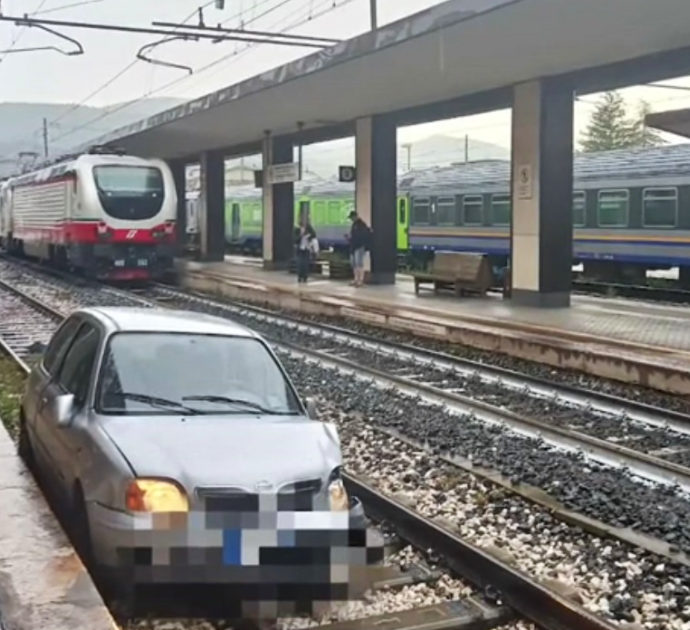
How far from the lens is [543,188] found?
63.4ft

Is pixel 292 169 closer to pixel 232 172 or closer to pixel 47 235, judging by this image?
pixel 47 235

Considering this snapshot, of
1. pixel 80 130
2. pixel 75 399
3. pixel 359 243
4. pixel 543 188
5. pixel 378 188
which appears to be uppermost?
pixel 80 130

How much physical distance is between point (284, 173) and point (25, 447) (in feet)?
68.2

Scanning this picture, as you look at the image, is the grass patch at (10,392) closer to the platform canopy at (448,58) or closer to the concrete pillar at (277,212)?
the platform canopy at (448,58)

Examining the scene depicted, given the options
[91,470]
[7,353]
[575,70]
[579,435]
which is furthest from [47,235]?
[91,470]

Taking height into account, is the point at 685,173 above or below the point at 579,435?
above

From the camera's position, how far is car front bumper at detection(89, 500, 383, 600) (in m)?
4.74

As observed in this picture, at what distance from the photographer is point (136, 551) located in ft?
16.2

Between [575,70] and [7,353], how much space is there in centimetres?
1036

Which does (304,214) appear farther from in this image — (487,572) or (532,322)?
(487,572)

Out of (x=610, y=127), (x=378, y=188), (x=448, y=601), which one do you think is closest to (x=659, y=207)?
(x=378, y=188)

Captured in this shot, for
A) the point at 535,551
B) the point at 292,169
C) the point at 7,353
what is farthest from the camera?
the point at 292,169

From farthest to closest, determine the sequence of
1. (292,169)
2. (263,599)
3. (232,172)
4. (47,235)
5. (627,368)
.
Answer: (232,172) < (47,235) < (292,169) < (627,368) < (263,599)

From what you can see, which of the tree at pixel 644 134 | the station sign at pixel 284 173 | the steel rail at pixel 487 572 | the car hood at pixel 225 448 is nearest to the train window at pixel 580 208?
the station sign at pixel 284 173
